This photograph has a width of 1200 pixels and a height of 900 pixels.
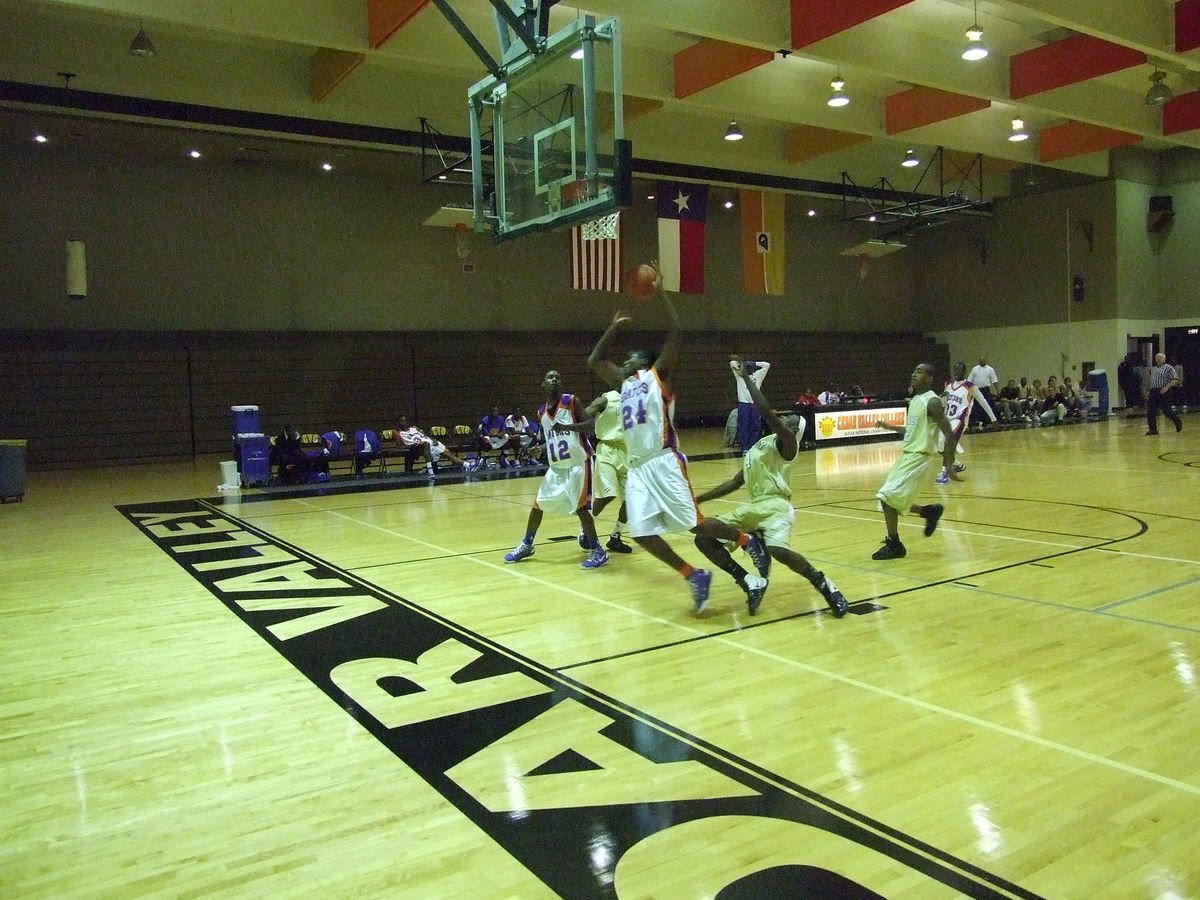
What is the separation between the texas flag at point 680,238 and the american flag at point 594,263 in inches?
56.6

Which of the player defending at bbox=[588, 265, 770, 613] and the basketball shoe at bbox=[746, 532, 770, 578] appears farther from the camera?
the basketball shoe at bbox=[746, 532, 770, 578]

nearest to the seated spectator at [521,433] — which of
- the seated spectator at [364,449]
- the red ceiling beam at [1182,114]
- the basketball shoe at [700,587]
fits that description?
the seated spectator at [364,449]

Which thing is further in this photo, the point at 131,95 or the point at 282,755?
the point at 131,95

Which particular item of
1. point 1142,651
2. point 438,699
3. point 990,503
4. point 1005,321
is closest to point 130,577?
point 438,699

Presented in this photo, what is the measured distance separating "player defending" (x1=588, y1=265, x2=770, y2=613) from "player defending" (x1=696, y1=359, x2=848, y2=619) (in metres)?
0.13

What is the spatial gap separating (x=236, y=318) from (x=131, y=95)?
262 inches

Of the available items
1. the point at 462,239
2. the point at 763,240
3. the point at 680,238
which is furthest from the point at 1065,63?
the point at 462,239

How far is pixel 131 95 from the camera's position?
13594mm

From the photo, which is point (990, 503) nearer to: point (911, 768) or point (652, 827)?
point (911, 768)

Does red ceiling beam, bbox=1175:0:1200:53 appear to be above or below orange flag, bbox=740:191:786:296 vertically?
above

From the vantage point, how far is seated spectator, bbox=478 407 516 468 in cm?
1638

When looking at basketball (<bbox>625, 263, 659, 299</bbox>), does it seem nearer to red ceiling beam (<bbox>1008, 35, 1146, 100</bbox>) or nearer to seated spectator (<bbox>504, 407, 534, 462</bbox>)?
seated spectator (<bbox>504, 407, 534, 462</bbox>)

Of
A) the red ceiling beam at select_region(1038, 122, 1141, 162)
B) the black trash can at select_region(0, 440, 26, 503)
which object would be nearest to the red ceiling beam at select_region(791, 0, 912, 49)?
the red ceiling beam at select_region(1038, 122, 1141, 162)

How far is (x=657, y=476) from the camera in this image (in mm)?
5551
